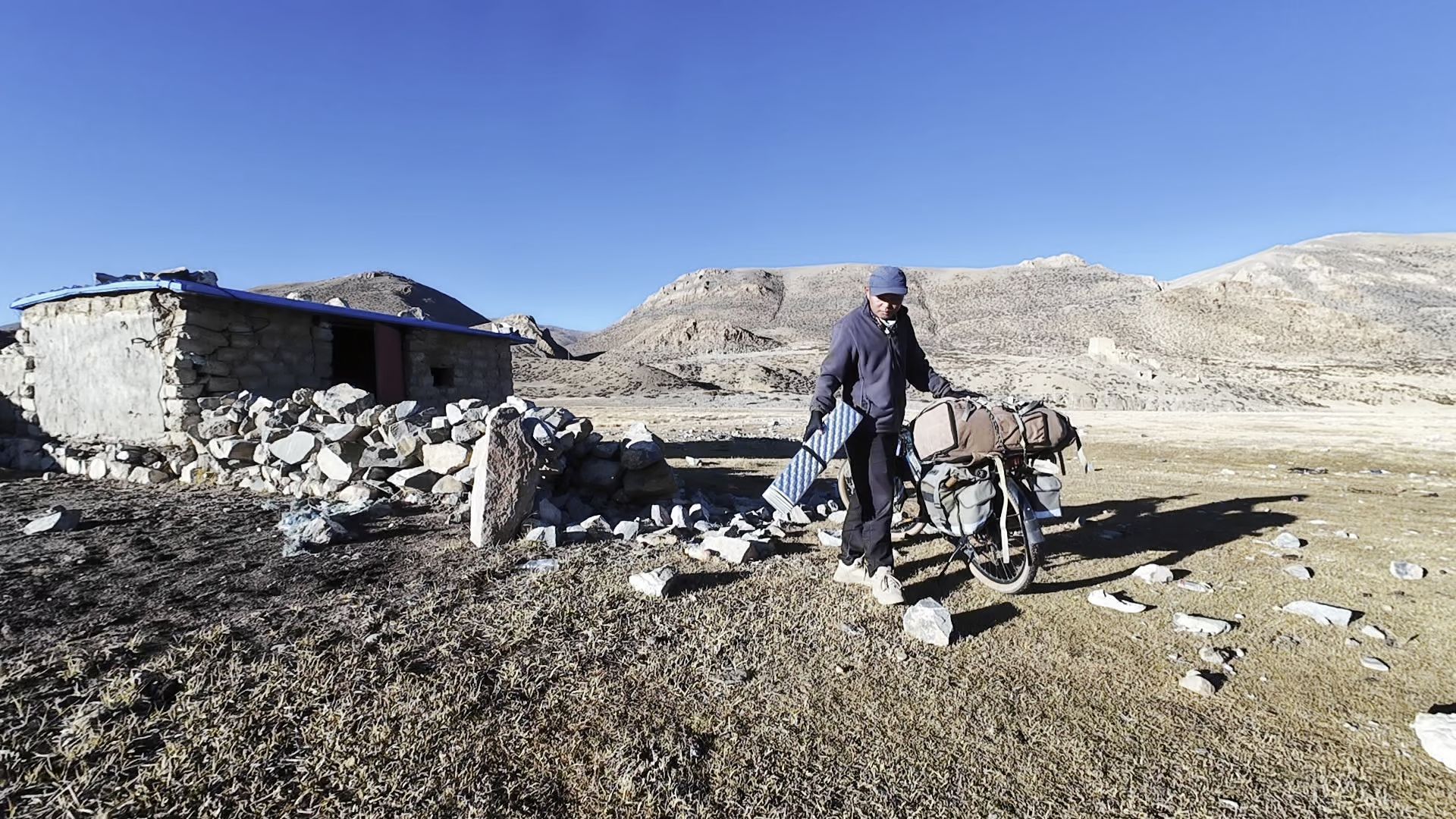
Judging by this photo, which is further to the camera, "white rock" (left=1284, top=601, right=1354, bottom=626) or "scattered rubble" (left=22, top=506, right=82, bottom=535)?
"scattered rubble" (left=22, top=506, right=82, bottom=535)

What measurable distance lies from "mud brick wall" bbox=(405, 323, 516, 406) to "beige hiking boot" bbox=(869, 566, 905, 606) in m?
9.71

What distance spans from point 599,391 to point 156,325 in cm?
2862

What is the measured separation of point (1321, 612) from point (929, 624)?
2370mm

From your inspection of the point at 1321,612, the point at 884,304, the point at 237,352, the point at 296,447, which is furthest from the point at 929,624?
the point at 237,352

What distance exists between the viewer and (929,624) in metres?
3.07

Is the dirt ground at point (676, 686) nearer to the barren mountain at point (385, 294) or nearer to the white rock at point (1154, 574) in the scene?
the white rock at point (1154, 574)

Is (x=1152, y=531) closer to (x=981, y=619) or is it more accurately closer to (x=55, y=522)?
(x=981, y=619)

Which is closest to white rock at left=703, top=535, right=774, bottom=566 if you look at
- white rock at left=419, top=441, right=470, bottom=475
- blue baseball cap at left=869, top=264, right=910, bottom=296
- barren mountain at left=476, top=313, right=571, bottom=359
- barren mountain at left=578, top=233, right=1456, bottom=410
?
blue baseball cap at left=869, top=264, right=910, bottom=296

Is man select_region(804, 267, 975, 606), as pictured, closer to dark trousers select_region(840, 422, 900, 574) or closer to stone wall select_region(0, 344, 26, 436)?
dark trousers select_region(840, 422, 900, 574)

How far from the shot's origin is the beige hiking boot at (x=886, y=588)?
354 centimetres

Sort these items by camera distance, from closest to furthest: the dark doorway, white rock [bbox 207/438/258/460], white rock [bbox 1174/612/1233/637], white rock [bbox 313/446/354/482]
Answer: white rock [bbox 1174/612/1233/637] < white rock [bbox 313/446/354/482] < white rock [bbox 207/438/258/460] < the dark doorway

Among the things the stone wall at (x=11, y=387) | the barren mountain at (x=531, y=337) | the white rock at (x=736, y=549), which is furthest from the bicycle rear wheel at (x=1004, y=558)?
Answer: the barren mountain at (x=531, y=337)

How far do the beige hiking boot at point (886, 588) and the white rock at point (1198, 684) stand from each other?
1.36m

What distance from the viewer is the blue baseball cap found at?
3852 millimetres
